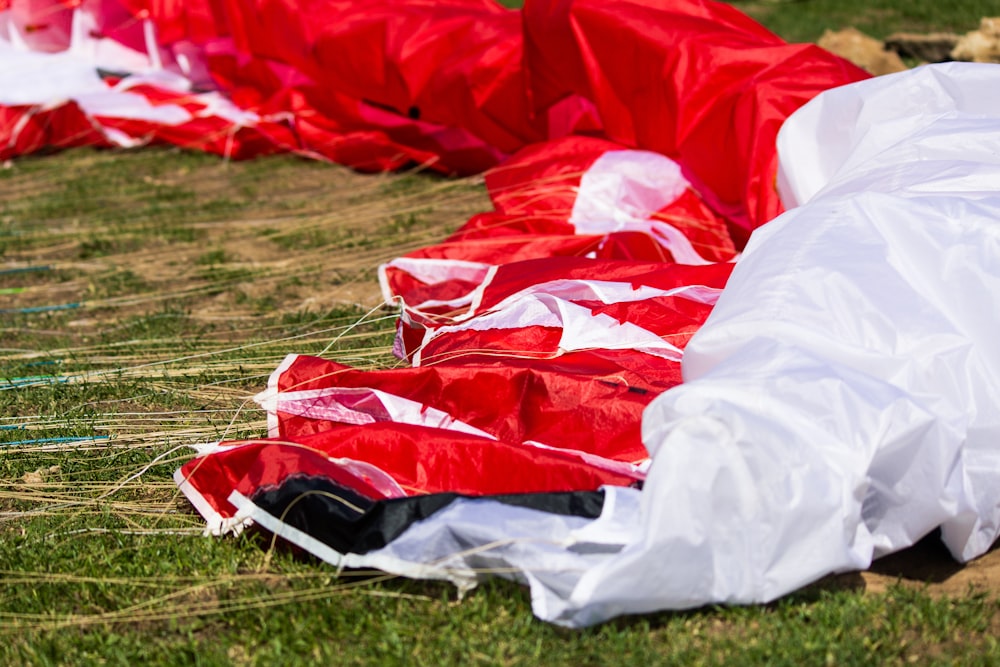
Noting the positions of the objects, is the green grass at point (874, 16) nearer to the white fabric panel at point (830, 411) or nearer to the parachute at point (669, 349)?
the parachute at point (669, 349)

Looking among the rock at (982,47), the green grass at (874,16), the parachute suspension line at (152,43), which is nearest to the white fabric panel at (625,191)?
the rock at (982,47)

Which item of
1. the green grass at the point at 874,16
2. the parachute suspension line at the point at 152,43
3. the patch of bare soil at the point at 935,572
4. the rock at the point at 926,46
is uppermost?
the parachute suspension line at the point at 152,43

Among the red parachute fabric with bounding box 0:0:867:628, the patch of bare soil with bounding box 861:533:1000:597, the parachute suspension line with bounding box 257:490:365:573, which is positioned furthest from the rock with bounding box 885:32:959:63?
the parachute suspension line with bounding box 257:490:365:573

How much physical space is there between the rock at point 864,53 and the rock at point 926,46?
7.9 inches

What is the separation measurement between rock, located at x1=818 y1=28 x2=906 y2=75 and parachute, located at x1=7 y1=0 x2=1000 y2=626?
2303 millimetres

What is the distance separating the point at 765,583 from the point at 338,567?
0.82 meters

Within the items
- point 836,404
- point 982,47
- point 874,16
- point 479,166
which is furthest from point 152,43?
point 836,404

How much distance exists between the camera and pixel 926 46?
6.58m

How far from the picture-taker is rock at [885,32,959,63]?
651cm

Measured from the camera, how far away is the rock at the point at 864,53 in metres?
6.16

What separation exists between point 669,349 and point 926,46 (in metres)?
4.67

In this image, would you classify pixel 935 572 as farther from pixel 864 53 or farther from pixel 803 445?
pixel 864 53

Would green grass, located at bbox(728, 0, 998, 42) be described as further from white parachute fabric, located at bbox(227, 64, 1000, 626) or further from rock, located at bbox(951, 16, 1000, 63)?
white parachute fabric, located at bbox(227, 64, 1000, 626)

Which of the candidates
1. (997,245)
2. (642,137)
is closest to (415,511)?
(997,245)
